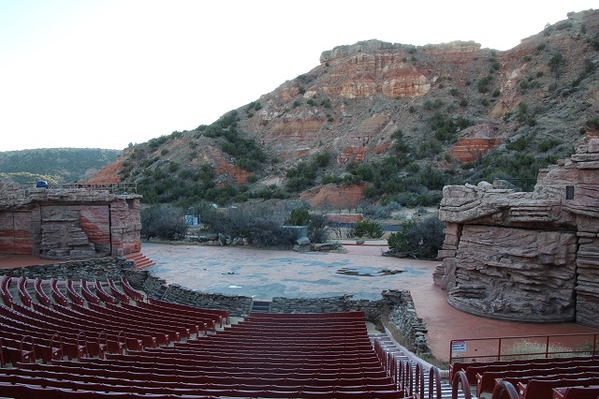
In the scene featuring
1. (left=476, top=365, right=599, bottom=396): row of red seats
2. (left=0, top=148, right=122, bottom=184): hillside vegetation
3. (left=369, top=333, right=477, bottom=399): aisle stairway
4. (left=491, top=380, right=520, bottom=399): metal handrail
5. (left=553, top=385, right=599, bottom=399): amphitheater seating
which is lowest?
(left=369, top=333, right=477, bottom=399): aisle stairway

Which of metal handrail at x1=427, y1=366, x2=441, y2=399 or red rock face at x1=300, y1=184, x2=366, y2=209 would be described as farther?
red rock face at x1=300, y1=184, x2=366, y2=209

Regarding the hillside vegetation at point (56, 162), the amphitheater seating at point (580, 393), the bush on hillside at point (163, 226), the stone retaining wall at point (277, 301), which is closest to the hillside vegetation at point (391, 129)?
the bush on hillside at point (163, 226)

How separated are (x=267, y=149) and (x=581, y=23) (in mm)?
46665

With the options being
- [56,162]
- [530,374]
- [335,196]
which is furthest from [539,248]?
[56,162]

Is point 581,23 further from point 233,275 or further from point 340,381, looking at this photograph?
point 340,381

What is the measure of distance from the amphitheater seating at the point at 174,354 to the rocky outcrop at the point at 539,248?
15.4ft

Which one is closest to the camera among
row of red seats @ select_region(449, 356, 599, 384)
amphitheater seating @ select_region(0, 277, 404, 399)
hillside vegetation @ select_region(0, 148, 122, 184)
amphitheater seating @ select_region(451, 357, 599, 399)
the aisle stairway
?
amphitheater seating @ select_region(451, 357, 599, 399)

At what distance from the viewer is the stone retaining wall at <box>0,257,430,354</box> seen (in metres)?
14.7

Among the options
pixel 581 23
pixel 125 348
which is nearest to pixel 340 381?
pixel 125 348

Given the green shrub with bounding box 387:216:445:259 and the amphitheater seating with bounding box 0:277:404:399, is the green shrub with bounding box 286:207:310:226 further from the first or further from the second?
the amphitheater seating with bounding box 0:277:404:399

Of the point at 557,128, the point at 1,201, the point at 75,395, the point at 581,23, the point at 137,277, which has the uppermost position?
the point at 581,23

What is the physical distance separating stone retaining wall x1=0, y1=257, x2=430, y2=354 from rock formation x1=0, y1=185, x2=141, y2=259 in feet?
6.96

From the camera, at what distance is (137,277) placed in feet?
75.8

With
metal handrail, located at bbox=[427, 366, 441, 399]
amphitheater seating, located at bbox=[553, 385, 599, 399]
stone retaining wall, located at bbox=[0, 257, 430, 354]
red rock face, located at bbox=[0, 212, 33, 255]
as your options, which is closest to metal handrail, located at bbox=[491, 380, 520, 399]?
amphitheater seating, located at bbox=[553, 385, 599, 399]
